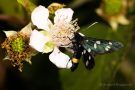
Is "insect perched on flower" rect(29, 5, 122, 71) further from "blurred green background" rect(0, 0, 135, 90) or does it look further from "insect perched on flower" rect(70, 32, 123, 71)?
"blurred green background" rect(0, 0, 135, 90)

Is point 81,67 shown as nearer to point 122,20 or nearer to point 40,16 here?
point 122,20

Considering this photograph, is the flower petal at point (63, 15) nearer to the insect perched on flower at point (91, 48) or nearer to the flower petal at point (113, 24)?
the insect perched on flower at point (91, 48)

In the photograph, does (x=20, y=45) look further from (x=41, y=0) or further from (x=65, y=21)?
(x=41, y=0)

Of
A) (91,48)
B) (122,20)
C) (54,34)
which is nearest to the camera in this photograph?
(91,48)

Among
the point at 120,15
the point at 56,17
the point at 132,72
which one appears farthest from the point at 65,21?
the point at 132,72

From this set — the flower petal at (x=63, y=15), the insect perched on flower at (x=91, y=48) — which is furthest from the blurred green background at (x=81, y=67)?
the insect perched on flower at (x=91, y=48)

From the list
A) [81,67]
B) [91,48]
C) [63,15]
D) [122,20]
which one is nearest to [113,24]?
[122,20]
